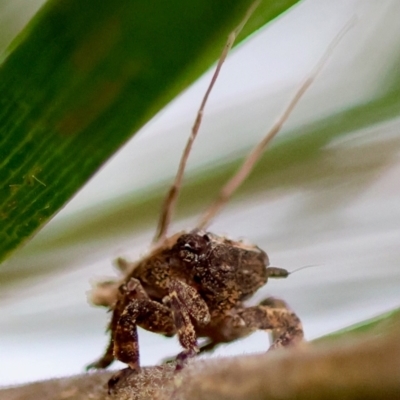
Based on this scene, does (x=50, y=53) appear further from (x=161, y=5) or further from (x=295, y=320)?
(x=295, y=320)

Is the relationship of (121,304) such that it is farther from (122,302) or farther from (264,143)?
(264,143)

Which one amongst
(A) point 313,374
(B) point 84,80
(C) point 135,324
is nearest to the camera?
(A) point 313,374

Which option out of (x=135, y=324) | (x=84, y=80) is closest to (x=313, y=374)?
(x=84, y=80)

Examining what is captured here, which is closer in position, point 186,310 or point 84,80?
point 84,80

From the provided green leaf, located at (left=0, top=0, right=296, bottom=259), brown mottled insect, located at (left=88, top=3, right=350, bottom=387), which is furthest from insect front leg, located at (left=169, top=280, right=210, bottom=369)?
green leaf, located at (left=0, top=0, right=296, bottom=259)

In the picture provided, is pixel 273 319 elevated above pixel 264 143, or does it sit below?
below

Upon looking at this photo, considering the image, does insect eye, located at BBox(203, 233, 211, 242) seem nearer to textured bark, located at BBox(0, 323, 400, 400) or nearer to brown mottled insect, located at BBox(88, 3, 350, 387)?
brown mottled insect, located at BBox(88, 3, 350, 387)

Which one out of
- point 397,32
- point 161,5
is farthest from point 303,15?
point 161,5
